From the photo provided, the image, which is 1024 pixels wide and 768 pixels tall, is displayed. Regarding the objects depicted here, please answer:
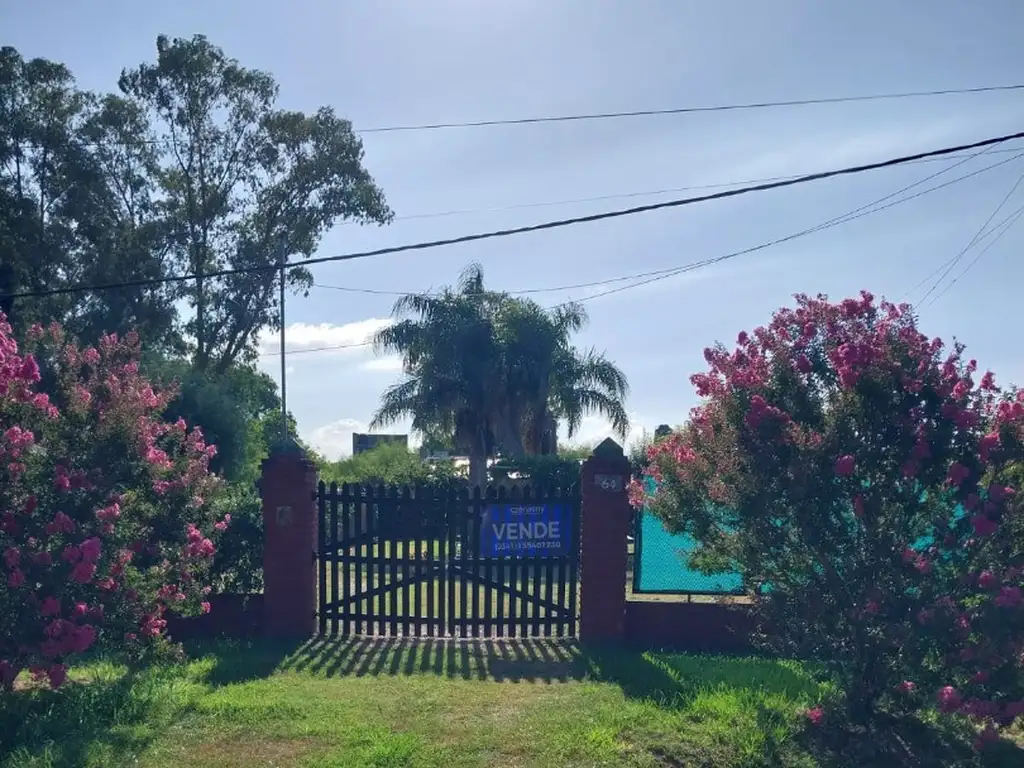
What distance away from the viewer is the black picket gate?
10086mm

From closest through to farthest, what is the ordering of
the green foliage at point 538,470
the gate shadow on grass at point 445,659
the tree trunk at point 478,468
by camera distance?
the gate shadow on grass at point 445,659
the green foliage at point 538,470
the tree trunk at point 478,468

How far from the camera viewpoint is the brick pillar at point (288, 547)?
9977 mm

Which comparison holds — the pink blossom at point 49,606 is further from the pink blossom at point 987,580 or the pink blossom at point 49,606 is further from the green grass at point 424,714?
the pink blossom at point 987,580

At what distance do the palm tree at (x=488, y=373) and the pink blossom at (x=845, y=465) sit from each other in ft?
65.0

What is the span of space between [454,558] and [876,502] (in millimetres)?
5036

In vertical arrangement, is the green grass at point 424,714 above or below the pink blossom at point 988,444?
below

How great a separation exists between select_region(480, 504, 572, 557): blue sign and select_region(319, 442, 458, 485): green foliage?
40.3 ft

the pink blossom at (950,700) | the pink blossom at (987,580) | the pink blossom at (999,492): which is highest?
the pink blossom at (999,492)

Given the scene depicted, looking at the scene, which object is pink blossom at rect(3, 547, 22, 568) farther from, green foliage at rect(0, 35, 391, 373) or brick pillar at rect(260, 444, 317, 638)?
green foliage at rect(0, 35, 391, 373)

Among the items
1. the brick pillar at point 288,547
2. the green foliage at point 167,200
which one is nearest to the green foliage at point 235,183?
the green foliage at point 167,200

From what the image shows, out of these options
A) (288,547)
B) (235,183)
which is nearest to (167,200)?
(235,183)

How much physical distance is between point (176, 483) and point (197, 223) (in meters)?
22.5

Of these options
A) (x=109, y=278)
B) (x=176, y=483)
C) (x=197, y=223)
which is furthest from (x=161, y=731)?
(x=197, y=223)

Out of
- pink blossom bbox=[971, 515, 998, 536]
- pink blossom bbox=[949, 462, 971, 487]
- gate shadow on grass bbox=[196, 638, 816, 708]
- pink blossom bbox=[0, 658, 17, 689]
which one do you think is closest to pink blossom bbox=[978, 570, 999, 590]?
pink blossom bbox=[971, 515, 998, 536]
